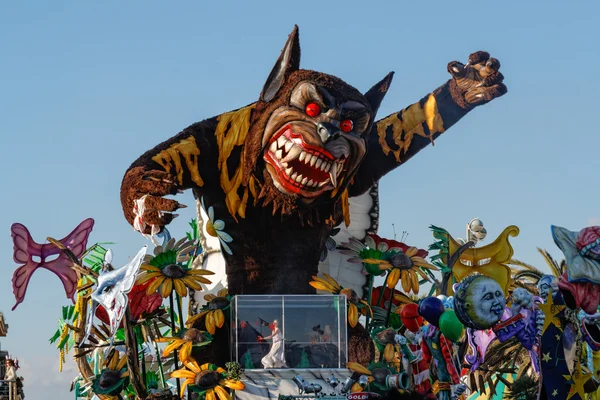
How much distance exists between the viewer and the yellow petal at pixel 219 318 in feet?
61.6

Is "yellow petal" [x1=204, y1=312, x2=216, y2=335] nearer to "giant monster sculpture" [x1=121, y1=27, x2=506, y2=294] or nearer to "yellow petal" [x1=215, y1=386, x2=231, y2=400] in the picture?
"giant monster sculpture" [x1=121, y1=27, x2=506, y2=294]

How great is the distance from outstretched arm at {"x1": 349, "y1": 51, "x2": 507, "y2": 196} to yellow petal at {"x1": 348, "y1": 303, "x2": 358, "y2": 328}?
3052 millimetres

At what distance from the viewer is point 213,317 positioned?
1888 cm

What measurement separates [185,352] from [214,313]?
3.11ft

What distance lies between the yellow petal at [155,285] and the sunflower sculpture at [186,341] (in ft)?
2.64

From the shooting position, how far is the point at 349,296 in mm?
19078

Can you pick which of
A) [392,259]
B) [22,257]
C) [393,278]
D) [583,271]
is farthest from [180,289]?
[583,271]

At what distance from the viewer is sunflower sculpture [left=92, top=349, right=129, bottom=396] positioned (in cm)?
1905

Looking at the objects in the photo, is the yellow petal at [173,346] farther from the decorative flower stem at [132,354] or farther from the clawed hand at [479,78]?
the clawed hand at [479,78]

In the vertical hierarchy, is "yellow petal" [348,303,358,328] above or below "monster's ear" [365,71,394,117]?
below

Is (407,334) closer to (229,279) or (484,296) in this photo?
(484,296)

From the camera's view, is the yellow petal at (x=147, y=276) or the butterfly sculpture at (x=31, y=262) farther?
the butterfly sculpture at (x=31, y=262)

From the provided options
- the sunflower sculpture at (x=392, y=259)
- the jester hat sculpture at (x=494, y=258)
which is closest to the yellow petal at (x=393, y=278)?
the sunflower sculpture at (x=392, y=259)

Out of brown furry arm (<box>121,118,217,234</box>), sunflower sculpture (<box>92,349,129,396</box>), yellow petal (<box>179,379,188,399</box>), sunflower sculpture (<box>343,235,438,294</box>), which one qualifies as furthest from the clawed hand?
sunflower sculpture (<box>92,349,129,396</box>)
